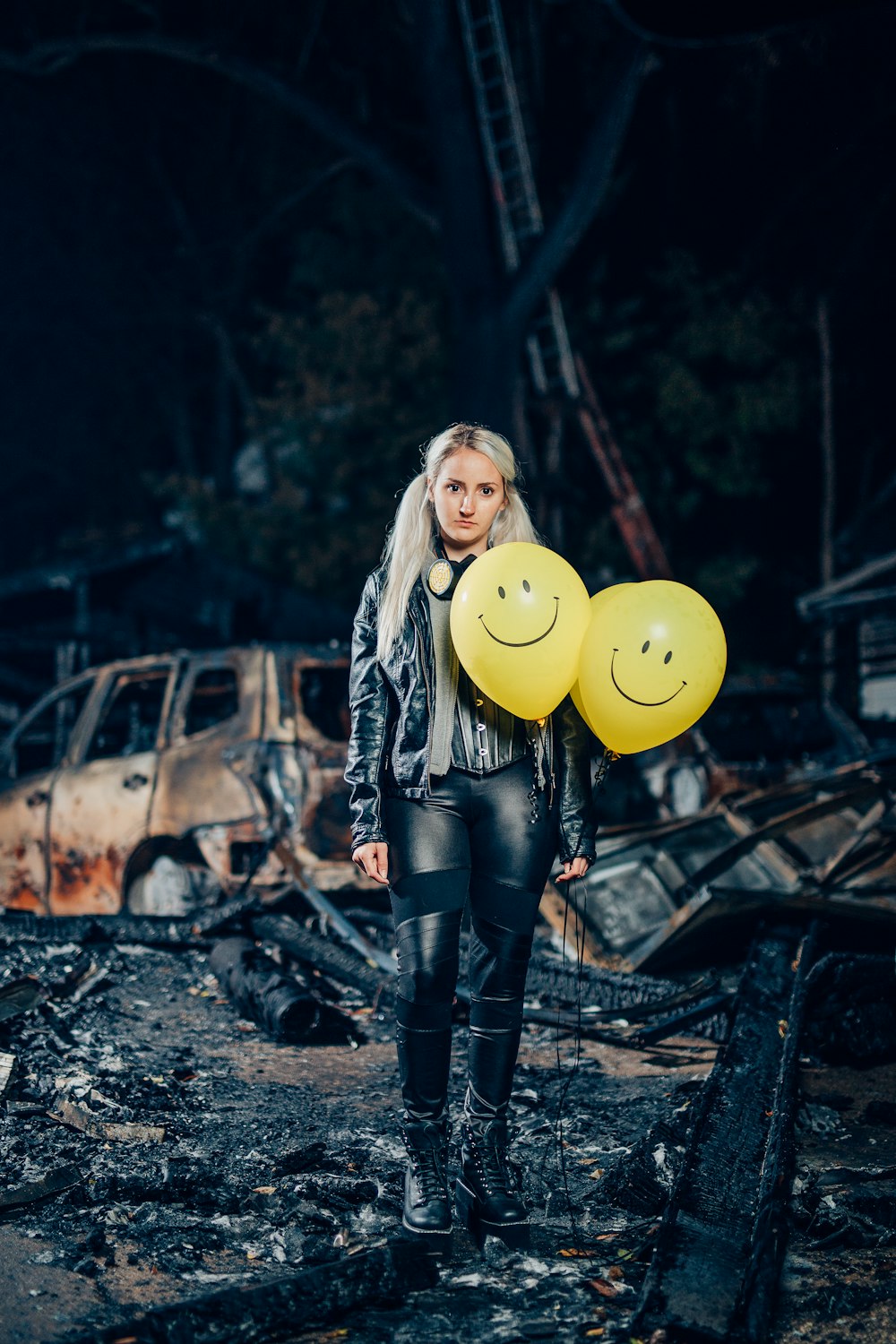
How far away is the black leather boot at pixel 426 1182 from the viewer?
272 cm

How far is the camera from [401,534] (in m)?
2.97

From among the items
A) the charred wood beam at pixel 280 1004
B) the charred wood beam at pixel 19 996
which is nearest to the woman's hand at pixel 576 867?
the charred wood beam at pixel 280 1004

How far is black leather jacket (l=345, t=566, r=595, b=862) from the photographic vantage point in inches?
111

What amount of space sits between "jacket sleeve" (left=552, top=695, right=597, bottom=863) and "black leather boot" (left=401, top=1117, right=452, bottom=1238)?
0.83 meters

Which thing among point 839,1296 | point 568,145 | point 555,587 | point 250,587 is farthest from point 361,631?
point 568,145

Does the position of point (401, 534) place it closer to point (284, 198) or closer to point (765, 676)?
point (765, 676)

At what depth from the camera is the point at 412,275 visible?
55.4 feet

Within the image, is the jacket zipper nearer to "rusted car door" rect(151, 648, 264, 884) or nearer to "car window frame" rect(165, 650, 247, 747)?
"rusted car door" rect(151, 648, 264, 884)

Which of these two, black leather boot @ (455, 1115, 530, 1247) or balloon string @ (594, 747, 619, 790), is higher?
balloon string @ (594, 747, 619, 790)

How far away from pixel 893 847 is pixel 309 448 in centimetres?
1251

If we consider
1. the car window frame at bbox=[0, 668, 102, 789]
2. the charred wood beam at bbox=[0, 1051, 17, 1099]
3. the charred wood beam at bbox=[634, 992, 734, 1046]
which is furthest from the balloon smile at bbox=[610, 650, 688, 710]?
the car window frame at bbox=[0, 668, 102, 789]

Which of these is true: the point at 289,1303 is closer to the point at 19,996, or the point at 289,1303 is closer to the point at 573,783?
the point at 573,783

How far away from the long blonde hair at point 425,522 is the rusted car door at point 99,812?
4118mm

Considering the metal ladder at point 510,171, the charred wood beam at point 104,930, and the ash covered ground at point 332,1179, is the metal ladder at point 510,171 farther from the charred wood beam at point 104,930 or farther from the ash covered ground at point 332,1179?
the ash covered ground at point 332,1179
